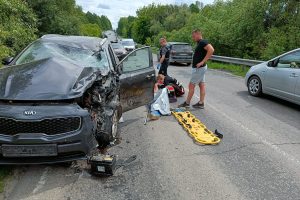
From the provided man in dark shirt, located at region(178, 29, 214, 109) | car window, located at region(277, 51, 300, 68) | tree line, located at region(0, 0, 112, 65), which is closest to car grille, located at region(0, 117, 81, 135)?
man in dark shirt, located at region(178, 29, 214, 109)

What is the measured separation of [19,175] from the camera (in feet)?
14.6

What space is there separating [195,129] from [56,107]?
3.21m

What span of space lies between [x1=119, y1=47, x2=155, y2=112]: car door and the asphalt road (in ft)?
1.86

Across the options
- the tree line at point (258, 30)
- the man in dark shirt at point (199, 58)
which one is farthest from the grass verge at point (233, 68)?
the man in dark shirt at point (199, 58)

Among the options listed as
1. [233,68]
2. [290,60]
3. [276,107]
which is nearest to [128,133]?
[276,107]

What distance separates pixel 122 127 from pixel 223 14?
930 inches

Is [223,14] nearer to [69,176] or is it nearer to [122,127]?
[122,127]

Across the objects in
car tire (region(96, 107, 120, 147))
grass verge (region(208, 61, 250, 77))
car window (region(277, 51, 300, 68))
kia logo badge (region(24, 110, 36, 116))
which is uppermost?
car window (region(277, 51, 300, 68))

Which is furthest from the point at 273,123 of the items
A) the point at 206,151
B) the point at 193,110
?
the point at 206,151

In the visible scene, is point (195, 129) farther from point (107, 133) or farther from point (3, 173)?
point (3, 173)

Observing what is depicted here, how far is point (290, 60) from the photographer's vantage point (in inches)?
342

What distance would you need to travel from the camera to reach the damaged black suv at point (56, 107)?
157 inches

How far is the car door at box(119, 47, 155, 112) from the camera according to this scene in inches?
246

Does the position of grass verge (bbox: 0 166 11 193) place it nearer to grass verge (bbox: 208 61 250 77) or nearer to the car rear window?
grass verge (bbox: 208 61 250 77)
